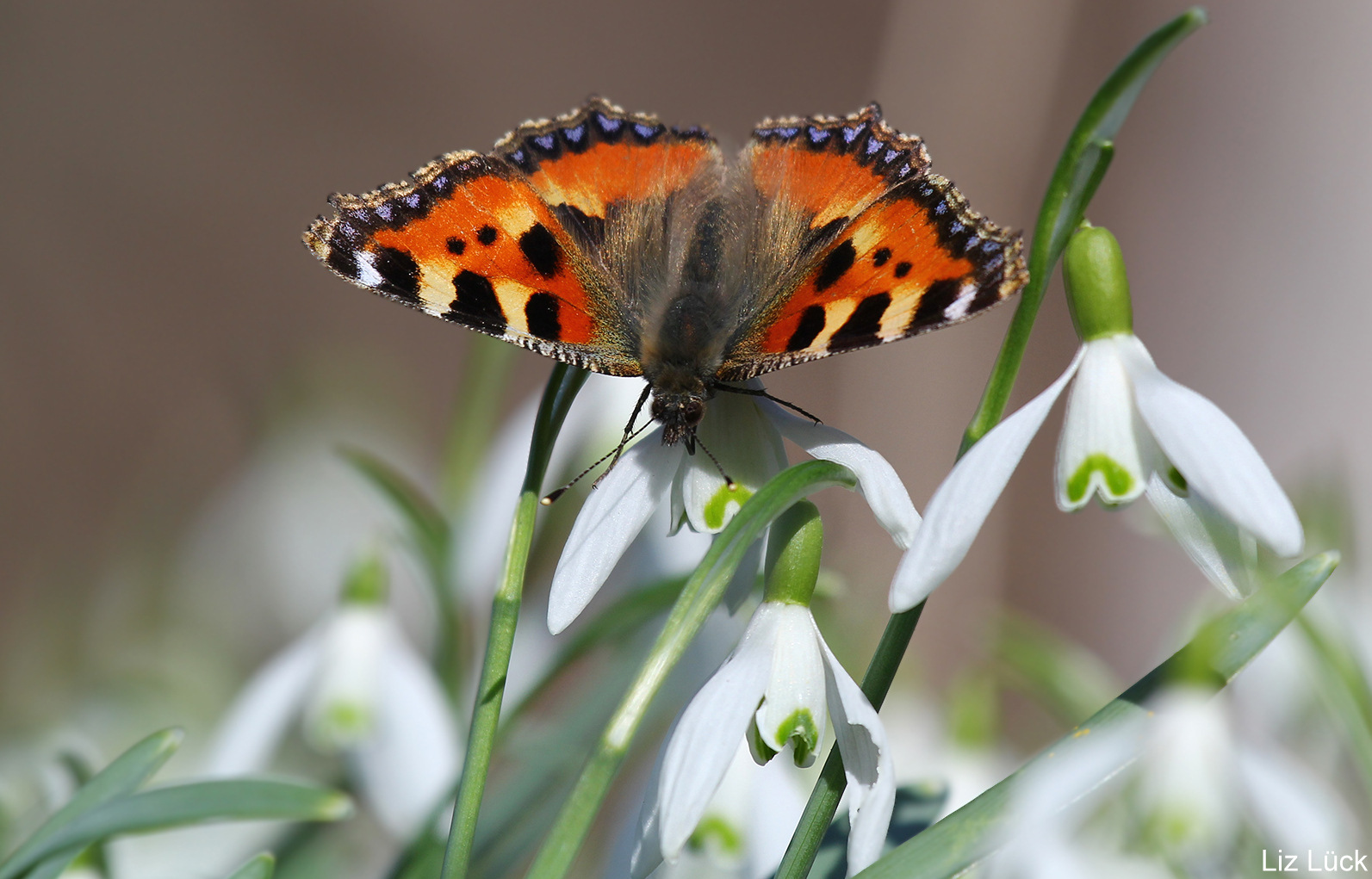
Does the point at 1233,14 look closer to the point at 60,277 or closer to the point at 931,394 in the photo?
the point at 931,394

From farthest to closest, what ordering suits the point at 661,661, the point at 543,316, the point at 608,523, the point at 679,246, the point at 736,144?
1. the point at 736,144
2. the point at 679,246
3. the point at 543,316
4. the point at 608,523
5. the point at 661,661

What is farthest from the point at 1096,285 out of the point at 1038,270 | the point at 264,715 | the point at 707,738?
the point at 264,715

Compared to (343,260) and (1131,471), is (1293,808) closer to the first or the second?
(1131,471)

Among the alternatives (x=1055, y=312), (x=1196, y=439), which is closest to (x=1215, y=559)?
(x=1196, y=439)

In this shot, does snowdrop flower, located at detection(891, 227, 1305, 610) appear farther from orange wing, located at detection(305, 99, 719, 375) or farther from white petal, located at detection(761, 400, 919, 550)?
orange wing, located at detection(305, 99, 719, 375)

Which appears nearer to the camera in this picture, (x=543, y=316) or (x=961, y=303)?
(x=961, y=303)

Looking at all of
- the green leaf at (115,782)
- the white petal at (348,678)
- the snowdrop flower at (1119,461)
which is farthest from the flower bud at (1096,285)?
the white petal at (348,678)

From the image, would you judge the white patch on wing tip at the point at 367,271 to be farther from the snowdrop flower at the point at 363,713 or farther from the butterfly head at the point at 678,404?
the snowdrop flower at the point at 363,713
